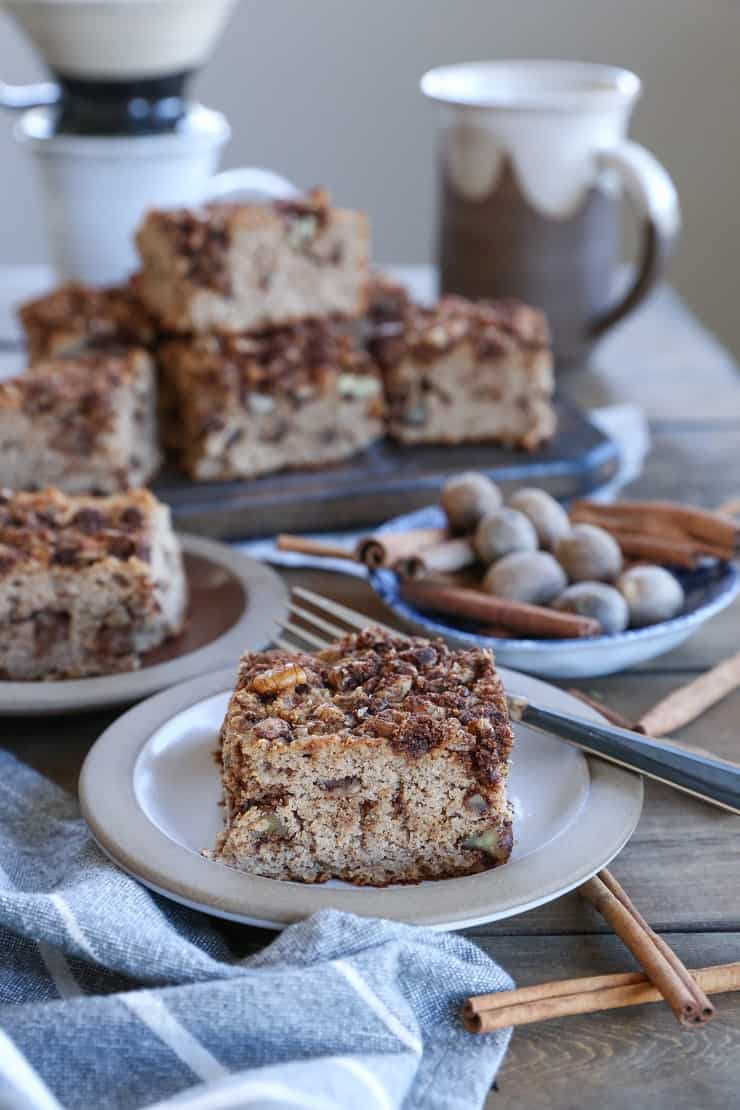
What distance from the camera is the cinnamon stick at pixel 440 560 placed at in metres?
1.64

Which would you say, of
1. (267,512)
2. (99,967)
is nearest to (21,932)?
(99,967)

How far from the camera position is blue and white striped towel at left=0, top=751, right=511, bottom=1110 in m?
0.94

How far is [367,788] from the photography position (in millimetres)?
1139

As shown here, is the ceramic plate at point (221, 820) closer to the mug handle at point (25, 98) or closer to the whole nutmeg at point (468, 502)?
the whole nutmeg at point (468, 502)

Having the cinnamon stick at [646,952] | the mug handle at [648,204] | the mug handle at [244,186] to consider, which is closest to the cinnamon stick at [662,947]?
the cinnamon stick at [646,952]

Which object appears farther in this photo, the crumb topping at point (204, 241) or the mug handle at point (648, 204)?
the mug handle at point (648, 204)

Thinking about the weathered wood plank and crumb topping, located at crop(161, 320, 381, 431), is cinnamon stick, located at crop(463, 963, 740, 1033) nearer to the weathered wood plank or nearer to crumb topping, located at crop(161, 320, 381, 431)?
the weathered wood plank

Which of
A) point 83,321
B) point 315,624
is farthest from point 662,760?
point 83,321

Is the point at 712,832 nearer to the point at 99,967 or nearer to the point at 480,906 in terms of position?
the point at 480,906

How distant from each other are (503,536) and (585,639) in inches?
7.9

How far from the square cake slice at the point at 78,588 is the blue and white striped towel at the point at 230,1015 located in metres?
0.46

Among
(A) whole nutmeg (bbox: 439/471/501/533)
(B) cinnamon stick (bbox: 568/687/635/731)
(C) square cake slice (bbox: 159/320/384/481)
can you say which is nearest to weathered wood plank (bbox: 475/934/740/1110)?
(B) cinnamon stick (bbox: 568/687/635/731)

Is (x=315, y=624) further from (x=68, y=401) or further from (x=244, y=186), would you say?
(x=244, y=186)

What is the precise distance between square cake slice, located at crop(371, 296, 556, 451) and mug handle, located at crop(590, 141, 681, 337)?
0.43 meters
